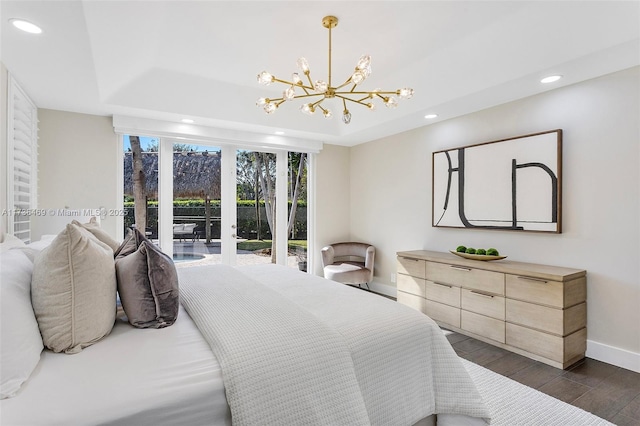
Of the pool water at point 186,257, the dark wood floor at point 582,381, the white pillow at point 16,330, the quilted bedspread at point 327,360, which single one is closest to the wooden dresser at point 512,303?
the dark wood floor at point 582,381

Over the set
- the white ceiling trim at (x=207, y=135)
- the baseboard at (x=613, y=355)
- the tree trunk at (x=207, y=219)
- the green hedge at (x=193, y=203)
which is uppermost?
the white ceiling trim at (x=207, y=135)

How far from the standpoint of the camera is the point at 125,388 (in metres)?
1.08

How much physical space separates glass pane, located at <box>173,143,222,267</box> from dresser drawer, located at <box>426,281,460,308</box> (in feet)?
9.31

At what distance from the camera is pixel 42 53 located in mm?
2195

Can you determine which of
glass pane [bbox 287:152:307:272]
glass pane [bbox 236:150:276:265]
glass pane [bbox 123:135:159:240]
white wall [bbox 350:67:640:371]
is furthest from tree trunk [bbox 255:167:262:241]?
white wall [bbox 350:67:640:371]

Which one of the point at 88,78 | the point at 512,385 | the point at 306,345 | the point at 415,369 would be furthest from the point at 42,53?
the point at 512,385

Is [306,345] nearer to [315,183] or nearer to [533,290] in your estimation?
[533,290]

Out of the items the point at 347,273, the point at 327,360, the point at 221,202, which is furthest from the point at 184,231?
the point at 327,360

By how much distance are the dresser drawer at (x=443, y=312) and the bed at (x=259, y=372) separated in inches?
72.2

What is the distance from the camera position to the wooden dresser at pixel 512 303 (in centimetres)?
264

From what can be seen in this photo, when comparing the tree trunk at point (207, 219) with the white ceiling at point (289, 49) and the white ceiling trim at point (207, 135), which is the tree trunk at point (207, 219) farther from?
the white ceiling at point (289, 49)

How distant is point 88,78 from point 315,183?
319cm

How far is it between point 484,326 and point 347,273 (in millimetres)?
1836

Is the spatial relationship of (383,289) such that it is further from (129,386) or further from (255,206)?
(129,386)
